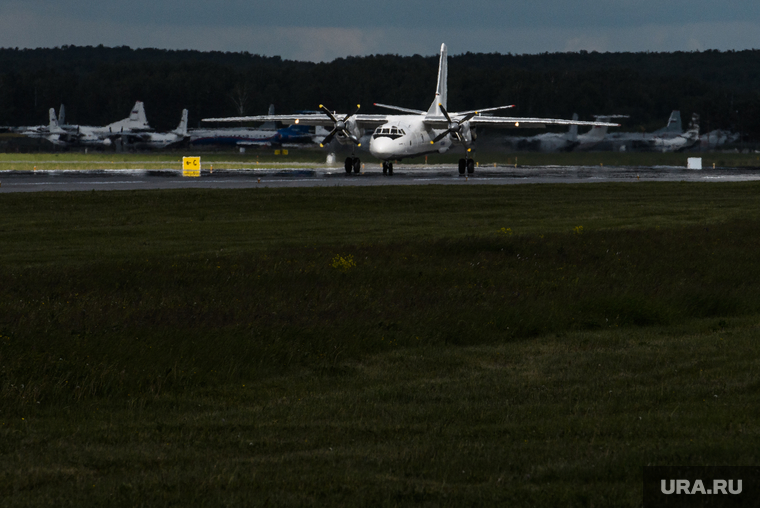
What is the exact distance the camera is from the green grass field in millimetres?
7625

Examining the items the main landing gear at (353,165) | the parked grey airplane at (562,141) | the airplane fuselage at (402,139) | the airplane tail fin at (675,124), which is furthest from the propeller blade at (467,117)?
the airplane tail fin at (675,124)

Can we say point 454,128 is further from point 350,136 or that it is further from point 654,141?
point 654,141

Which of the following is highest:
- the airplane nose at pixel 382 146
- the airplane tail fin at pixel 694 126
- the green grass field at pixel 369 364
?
the airplane tail fin at pixel 694 126

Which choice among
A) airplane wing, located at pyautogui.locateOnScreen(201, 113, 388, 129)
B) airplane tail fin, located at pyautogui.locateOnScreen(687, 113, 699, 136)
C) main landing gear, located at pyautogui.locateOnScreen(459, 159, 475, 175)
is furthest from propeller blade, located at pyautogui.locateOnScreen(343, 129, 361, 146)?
airplane tail fin, located at pyautogui.locateOnScreen(687, 113, 699, 136)

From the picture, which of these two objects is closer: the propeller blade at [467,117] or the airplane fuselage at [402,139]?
the airplane fuselage at [402,139]

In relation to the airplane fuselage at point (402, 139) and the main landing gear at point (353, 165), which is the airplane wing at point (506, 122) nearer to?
the airplane fuselage at point (402, 139)

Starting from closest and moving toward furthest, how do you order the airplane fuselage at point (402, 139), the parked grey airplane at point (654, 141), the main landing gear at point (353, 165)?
1. the airplane fuselage at point (402, 139)
2. the main landing gear at point (353, 165)
3. the parked grey airplane at point (654, 141)

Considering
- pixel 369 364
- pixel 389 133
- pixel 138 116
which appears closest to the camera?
pixel 369 364

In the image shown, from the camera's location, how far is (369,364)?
12.7 m

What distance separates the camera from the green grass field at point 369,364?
762 centimetres

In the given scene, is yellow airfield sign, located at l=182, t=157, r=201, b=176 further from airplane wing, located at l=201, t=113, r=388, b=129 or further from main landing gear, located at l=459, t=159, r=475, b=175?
main landing gear, located at l=459, t=159, r=475, b=175

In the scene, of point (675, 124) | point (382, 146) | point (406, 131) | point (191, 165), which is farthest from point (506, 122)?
point (675, 124)

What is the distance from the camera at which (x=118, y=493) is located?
710cm

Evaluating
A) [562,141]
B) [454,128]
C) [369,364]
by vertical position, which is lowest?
[369,364]
